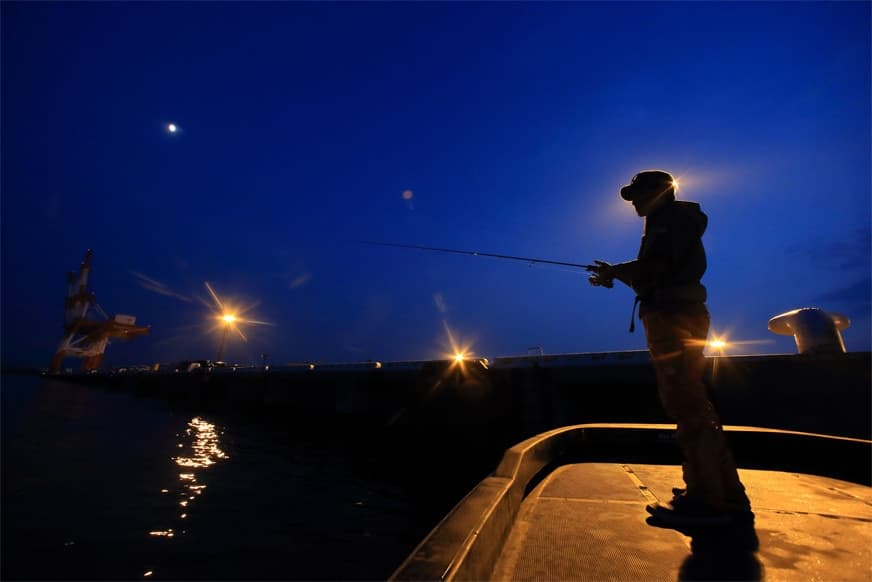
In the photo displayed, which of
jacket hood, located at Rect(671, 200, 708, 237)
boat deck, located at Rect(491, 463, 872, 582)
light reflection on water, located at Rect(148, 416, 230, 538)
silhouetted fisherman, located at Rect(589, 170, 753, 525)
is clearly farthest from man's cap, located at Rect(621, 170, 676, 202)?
light reflection on water, located at Rect(148, 416, 230, 538)

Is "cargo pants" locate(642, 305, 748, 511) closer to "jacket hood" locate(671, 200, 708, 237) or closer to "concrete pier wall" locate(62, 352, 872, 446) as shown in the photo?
"jacket hood" locate(671, 200, 708, 237)

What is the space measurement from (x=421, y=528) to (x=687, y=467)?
4.69m

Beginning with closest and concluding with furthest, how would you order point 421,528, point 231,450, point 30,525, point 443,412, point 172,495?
point 30,525 < point 421,528 < point 172,495 < point 231,450 < point 443,412

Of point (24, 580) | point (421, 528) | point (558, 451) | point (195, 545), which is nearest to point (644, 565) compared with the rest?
point (558, 451)

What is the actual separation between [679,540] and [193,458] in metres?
11.4

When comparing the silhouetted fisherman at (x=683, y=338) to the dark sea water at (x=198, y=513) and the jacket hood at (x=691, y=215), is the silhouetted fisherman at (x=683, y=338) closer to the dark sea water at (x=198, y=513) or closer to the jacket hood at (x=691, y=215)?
the jacket hood at (x=691, y=215)

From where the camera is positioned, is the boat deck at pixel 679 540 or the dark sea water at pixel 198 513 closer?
the boat deck at pixel 679 540

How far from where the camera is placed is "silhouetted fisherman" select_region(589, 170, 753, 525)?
110 inches

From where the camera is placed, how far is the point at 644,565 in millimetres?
2158

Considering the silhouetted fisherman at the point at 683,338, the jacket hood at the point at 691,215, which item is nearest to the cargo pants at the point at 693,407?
the silhouetted fisherman at the point at 683,338

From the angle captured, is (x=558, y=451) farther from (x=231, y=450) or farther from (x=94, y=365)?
(x=94, y=365)

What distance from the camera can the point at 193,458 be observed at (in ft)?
32.1

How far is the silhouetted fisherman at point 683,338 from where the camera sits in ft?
9.13

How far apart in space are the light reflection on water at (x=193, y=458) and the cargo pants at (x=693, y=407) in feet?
21.0
